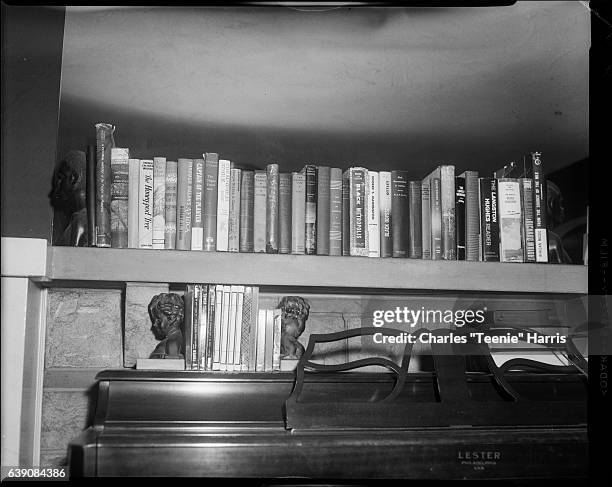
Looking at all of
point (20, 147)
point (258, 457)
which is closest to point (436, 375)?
point (258, 457)

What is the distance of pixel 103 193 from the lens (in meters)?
1.33

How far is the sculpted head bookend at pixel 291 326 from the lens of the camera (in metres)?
1.36

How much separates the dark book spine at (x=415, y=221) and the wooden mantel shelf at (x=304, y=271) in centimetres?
2

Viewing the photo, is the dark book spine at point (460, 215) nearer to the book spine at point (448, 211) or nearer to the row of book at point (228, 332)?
the book spine at point (448, 211)

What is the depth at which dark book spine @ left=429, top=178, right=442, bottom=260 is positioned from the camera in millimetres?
1402

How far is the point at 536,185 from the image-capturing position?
4.75 feet

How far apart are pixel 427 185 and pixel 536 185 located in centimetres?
26

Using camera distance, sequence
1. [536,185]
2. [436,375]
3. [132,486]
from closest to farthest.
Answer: [132,486], [436,375], [536,185]

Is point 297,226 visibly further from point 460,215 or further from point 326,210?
point 460,215

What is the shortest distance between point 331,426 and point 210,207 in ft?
1.72

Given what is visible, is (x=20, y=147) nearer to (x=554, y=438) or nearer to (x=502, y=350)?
(x=502, y=350)

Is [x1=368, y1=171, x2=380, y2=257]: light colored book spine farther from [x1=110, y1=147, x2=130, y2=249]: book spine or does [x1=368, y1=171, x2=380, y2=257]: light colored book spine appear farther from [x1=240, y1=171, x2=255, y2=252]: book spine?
[x1=110, y1=147, x2=130, y2=249]: book spine

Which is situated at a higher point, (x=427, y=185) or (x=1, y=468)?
(x=427, y=185)

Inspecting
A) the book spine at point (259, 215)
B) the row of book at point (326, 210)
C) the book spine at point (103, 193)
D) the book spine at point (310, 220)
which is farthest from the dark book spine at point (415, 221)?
the book spine at point (103, 193)
